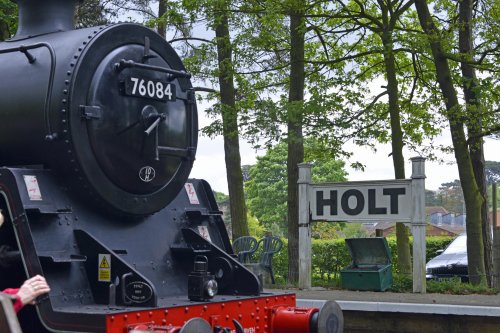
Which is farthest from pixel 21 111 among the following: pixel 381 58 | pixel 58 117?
pixel 381 58

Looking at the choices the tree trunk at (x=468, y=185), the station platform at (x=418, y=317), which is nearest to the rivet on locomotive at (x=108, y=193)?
the station platform at (x=418, y=317)

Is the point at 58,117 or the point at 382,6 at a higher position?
the point at 382,6

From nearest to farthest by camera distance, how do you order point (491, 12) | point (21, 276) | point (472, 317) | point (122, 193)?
1. point (21, 276)
2. point (122, 193)
3. point (472, 317)
4. point (491, 12)

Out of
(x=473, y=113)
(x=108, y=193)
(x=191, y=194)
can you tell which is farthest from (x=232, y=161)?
(x=108, y=193)

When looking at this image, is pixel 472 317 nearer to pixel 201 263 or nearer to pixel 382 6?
pixel 201 263

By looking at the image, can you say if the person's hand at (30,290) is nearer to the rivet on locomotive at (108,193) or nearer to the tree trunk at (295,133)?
the rivet on locomotive at (108,193)

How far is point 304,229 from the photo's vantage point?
37.3 feet

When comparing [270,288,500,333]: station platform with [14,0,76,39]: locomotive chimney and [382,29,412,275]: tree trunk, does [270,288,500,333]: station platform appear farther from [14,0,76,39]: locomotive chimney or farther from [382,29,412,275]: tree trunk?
[382,29,412,275]: tree trunk

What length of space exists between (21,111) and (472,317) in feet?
15.2

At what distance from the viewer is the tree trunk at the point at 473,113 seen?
1222 cm

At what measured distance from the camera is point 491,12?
41.9 ft

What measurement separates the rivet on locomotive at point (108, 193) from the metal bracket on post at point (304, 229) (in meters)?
4.96

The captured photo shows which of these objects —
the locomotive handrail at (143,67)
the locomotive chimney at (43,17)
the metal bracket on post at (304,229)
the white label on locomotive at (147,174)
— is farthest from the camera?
the metal bracket on post at (304,229)

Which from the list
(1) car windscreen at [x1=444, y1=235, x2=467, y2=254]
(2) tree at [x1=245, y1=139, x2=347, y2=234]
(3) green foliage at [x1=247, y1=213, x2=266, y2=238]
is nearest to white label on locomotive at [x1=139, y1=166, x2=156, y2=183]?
(1) car windscreen at [x1=444, y1=235, x2=467, y2=254]
